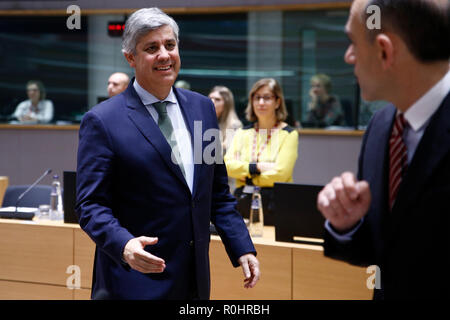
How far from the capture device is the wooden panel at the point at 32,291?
2980 mm

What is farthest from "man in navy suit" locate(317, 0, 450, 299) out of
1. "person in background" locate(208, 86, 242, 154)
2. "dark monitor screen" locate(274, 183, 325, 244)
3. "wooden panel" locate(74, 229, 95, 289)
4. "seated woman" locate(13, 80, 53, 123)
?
"seated woman" locate(13, 80, 53, 123)

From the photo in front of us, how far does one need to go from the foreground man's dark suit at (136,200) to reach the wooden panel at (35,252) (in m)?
1.37

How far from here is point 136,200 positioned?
1.61 meters

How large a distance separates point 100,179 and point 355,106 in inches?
198

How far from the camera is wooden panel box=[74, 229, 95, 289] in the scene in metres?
2.96

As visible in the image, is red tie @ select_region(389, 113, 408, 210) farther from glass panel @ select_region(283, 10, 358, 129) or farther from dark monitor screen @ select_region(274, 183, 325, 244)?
glass panel @ select_region(283, 10, 358, 129)

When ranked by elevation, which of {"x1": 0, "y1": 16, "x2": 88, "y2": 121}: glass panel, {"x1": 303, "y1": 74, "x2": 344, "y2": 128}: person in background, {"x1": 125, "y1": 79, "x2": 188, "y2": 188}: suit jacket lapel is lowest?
{"x1": 125, "y1": 79, "x2": 188, "y2": 188}: suit jacket lapel

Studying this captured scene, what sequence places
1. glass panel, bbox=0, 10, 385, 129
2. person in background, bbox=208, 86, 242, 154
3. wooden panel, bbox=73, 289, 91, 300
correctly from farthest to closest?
1. glass panel, bbox=0, 10, 385, 129
2. person in background, bbox=208, 86, 242, 154
3. wooden panel, bbox=73, 289, 91, 300

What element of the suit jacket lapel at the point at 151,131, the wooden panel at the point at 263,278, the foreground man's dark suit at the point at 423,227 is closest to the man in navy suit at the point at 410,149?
the foreground man's dark suit at the point at 423,227

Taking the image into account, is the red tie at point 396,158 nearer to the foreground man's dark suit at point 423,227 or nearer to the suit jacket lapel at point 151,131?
the foreground man's dark suit at point 423,227

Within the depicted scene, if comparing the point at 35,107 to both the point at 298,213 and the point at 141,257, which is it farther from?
the point at 141,257

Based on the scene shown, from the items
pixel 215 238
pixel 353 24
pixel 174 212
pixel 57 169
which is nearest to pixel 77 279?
pixel 215 238

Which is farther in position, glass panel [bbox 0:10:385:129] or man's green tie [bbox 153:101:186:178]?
Answer: glass panel [bbox 0:10:385:129]

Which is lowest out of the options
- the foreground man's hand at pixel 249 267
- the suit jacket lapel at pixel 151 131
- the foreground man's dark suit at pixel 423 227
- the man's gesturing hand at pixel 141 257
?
the foreground man's hand at pixel 249 267
